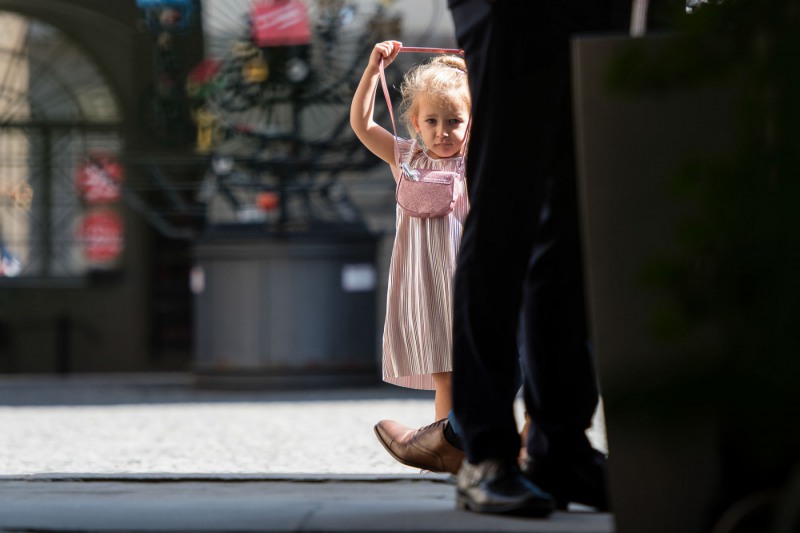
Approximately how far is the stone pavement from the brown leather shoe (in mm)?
61

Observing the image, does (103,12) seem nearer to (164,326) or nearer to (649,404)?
(164,326)

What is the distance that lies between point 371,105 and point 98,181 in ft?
27.3

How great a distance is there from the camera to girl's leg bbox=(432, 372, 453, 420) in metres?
3.15

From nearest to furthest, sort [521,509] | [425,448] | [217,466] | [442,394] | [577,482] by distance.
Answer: [521,509], [577,482], [425,448], [442,394], [217,466]

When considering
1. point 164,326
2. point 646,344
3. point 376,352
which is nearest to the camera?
point 646,344

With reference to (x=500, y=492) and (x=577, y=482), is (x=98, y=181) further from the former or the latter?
(x=500, y=492)

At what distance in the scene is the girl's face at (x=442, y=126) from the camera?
3189mm

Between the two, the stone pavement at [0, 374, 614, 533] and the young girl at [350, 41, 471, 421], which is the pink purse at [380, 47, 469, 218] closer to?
the young girl at [350, 41, 471, 421]

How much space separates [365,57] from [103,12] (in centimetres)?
428

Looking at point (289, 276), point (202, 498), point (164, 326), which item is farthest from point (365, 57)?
point (202, 498)

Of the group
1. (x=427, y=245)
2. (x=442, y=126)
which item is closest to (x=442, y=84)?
(x=442, y=126)

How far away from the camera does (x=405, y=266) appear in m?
3.33

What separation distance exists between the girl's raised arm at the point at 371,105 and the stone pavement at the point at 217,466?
819 mm

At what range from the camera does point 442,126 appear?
321 cm
